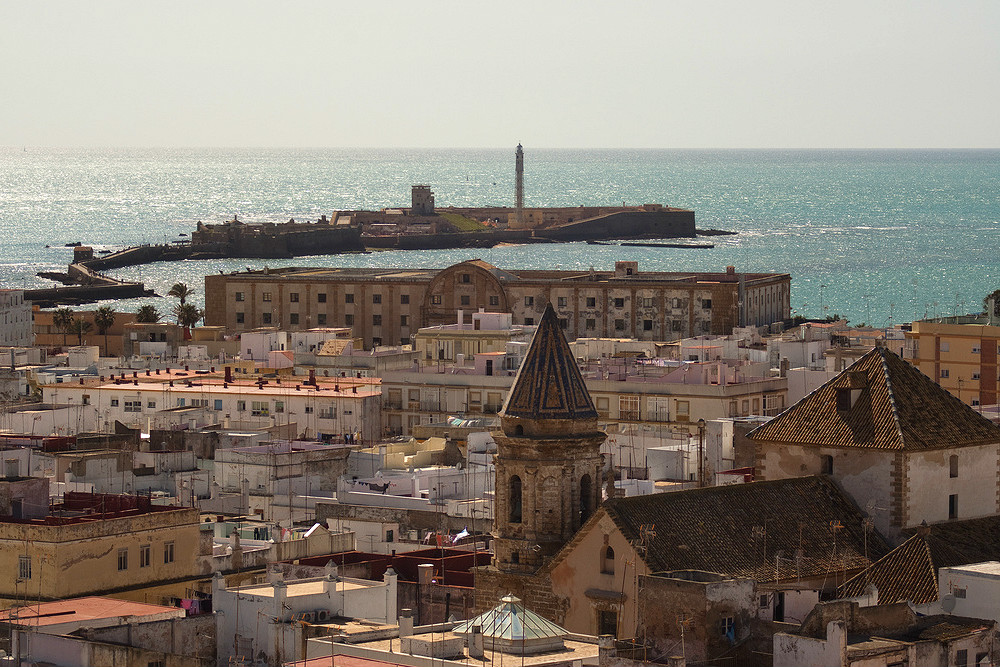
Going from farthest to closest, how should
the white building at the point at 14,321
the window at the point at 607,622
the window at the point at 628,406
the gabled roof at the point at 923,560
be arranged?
the white building at the point at 14,321
the window at the point at 628,406
the gabled roof at the point at 923,560
the window at the point at 607,622

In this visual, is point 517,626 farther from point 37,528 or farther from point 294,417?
point 294,417

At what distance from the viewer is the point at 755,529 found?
39.4 m

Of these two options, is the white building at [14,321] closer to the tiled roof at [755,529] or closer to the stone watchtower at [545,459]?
the stone watchtower at [545,459]

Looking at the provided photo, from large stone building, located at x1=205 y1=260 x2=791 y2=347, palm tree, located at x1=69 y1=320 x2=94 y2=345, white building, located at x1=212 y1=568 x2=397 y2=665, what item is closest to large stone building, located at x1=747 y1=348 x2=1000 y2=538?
white building, located at x1=212 y1=568 x2=397 y2=665

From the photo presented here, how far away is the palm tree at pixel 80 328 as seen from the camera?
118300 millimetres

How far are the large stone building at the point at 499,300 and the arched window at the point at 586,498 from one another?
75.5 metres

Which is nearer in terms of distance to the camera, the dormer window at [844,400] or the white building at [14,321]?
the dormer window at [844,400]

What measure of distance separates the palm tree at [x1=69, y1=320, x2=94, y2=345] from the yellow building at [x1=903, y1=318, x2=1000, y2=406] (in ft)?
Result: 166

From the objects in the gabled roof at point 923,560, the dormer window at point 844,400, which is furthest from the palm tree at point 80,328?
the gabled roof at point 923,560

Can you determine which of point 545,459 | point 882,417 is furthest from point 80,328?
point 545,459

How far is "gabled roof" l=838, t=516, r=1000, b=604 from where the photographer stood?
38.0 meters

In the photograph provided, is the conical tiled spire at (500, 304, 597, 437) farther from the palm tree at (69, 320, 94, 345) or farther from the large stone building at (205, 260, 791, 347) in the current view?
the palm tree at (69, 320, 94, 345)

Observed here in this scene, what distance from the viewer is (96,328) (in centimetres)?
11912

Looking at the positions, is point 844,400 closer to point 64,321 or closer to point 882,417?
point 882,417
